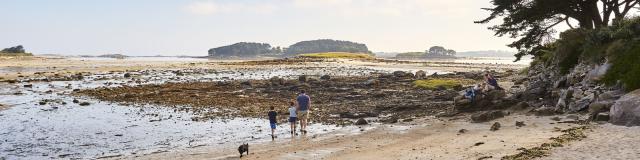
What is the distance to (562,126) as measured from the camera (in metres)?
17.2

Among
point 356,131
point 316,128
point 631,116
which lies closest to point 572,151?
point 631,116

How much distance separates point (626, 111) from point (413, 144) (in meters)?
6.19

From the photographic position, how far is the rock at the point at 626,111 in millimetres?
15625

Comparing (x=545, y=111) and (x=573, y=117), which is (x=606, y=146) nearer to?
(x=573, y=117)

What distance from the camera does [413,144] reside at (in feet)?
55.6

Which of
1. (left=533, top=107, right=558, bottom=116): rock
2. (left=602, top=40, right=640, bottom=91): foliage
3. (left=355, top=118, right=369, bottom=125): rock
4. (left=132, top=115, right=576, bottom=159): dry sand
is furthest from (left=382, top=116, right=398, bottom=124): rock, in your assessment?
(left=602, top=40, right=640, bottom=91): foliage

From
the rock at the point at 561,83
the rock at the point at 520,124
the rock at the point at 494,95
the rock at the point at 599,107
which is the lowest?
the rock at the point at 520,124

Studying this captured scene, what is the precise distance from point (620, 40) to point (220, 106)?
1985 cm

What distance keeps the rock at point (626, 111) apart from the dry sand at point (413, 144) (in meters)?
1.29

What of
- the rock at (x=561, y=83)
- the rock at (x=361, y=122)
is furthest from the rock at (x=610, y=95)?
the rock at (x=361, y=122)

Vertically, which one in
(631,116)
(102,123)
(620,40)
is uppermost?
(620,40)

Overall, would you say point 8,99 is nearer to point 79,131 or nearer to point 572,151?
point 79,131

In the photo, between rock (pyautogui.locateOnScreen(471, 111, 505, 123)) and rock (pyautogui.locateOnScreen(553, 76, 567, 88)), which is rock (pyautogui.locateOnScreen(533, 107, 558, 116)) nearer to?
rock (pyautogui.locateOnScreen(471, 111, 505, 123))

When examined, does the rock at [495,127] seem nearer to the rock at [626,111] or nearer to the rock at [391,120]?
the rock at [626,111]
